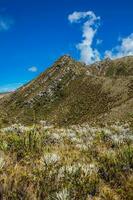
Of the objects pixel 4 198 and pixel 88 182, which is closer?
pixel 4 198

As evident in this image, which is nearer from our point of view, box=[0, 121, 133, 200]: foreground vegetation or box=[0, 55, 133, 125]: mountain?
box=[0, 121, 133, 200]: foreground vegetation

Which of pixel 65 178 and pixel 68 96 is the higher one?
pixel 68 96

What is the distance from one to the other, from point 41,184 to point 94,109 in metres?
102

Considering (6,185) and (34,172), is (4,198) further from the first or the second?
(34,172)

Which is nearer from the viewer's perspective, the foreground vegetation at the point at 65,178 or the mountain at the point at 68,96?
the foreground vegetation at the point at 65,178

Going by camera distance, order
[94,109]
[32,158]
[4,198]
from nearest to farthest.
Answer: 1. [4,198]
2. [32,158]
3. [94,109]

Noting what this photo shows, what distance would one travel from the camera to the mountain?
104625 mm

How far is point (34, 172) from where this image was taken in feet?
25.2

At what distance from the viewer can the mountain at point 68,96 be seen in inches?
4119

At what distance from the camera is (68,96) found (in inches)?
4931

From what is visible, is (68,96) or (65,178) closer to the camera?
(65,178)

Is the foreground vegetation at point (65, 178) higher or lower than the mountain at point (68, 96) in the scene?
lower

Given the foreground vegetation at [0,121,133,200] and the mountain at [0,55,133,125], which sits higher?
the mountain at [0,55,133,125]

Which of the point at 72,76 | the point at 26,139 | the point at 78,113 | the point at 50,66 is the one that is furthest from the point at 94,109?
the point at 26,139
